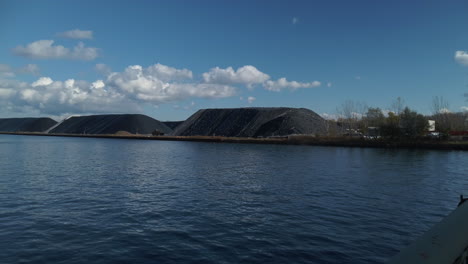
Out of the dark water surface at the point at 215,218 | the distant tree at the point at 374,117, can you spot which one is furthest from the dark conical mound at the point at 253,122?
the dark water surface at the point at 215,218

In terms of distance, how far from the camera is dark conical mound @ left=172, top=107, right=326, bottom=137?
134 meters

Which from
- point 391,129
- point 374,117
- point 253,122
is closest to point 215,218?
point 391,129

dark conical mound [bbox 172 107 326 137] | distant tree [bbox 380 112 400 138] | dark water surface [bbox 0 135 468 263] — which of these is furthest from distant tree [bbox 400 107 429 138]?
dark water surface [bbox 0 135 468 263]

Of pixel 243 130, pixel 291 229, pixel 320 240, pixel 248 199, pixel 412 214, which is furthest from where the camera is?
pixel 243 130

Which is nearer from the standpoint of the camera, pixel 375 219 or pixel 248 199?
pixel 375 219

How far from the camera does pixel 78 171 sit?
116 feet

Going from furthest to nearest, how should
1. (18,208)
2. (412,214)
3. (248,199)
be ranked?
(248,199) → (18,208) → (412,214)

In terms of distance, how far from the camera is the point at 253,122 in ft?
488

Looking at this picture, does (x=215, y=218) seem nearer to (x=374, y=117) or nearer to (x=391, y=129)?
(x=391, y=129)

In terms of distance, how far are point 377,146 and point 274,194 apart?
261ft

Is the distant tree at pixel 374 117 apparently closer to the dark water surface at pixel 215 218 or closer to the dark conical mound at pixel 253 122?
the dark conical mound at pixel 253 122

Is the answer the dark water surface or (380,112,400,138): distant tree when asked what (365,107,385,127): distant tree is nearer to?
(380,112,400,138): distant tree

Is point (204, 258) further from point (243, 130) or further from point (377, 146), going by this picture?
point (243, 130)

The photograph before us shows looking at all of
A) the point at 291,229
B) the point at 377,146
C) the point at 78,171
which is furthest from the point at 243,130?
the point at 291,229
